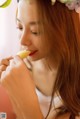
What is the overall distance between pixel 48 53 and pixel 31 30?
108 millimetres

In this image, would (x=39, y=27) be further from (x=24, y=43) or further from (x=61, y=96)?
(x=61, y=96)

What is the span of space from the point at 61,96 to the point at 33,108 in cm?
16

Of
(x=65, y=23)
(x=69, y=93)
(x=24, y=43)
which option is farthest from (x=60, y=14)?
(x=69, y=93)

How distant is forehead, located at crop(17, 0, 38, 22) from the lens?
2.55 feet

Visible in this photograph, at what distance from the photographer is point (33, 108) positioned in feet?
2.43

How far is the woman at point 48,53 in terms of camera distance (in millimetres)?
749

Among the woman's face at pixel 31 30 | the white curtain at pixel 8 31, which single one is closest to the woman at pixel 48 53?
the woman's face at pixel 31 30

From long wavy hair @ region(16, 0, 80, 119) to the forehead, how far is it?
0.05ft

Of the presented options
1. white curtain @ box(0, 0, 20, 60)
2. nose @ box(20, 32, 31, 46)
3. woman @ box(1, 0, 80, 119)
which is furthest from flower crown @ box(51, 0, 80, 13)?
white curtain @ box(0, 0, 20, 60)

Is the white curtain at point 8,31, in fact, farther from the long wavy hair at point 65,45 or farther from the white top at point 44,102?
the long wavy hair at point 65,45

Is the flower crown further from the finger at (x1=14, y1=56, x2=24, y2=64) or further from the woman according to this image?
the finger at (x1=14, y1=56, x2=24, y2=64)

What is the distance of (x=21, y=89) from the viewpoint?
0.75m

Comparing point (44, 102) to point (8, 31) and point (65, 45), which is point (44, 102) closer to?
point (65, 45)

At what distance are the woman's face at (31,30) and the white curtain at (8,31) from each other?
52cm
